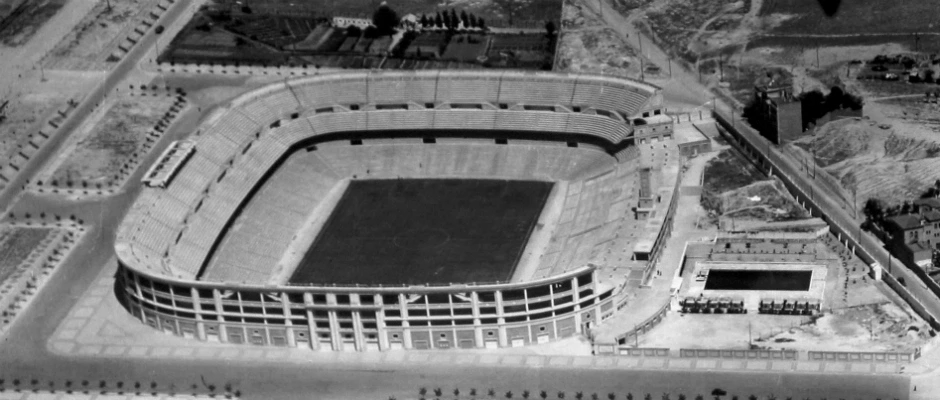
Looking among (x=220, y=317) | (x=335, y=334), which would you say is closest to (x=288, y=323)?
(x=335, y=334)

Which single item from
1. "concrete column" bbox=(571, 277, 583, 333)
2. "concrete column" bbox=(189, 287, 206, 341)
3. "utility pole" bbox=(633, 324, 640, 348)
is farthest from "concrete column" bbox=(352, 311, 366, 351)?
"utility pole" bbox=(633, 324, 640, 348)

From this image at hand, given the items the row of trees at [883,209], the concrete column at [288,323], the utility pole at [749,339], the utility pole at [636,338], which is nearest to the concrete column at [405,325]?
the concrete column at [288,323]

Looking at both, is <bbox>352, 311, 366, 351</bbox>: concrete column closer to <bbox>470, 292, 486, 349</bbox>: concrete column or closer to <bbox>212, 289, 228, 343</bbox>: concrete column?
<bbox>470, 292, 486, 349</bbox>: concrete column

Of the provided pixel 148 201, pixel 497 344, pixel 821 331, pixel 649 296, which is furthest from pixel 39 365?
pixel 821 331

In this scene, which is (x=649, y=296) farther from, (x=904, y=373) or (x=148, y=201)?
(x=148, y=201)

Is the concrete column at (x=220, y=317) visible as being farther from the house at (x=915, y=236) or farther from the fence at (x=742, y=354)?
the house at (x=915, y=236)
